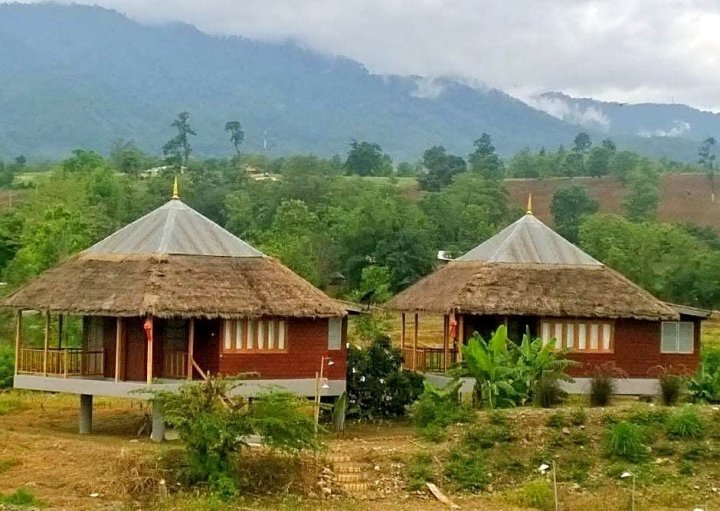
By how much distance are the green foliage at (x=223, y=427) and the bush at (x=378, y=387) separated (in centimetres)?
661

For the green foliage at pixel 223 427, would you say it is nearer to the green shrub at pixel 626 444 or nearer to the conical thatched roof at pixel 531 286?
the green shrub at pixel 626 444

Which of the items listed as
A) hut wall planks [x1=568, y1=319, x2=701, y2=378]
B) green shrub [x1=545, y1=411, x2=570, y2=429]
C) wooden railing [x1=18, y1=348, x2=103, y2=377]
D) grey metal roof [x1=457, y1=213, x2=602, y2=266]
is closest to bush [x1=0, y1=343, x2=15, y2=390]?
wooden railing [x1=18, y1=348, x2=103, y2=377]

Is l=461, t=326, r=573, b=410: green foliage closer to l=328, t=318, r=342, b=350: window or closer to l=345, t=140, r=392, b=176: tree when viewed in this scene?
l=328, t=318, r=342, b=350: window

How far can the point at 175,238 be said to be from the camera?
26922mm

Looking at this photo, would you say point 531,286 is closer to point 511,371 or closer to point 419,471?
point 511,371

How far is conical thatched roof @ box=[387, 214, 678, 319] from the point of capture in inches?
1111

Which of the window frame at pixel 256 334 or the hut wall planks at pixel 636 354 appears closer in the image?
the window frame at pixel 256 334

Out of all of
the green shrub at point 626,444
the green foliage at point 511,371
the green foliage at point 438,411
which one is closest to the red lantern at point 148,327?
the green foliage at point 438,411

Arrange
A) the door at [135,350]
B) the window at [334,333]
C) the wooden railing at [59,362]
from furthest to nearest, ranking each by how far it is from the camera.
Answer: the window at [334,333] → the wooden railing at [59,362] → the door at [135,350]

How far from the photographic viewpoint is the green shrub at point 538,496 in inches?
815

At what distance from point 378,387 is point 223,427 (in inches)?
312

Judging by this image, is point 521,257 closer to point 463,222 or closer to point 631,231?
point 631,231

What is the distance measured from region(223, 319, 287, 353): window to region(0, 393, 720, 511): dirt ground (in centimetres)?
247

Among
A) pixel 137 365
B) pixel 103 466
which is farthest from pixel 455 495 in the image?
pixel 137 365
